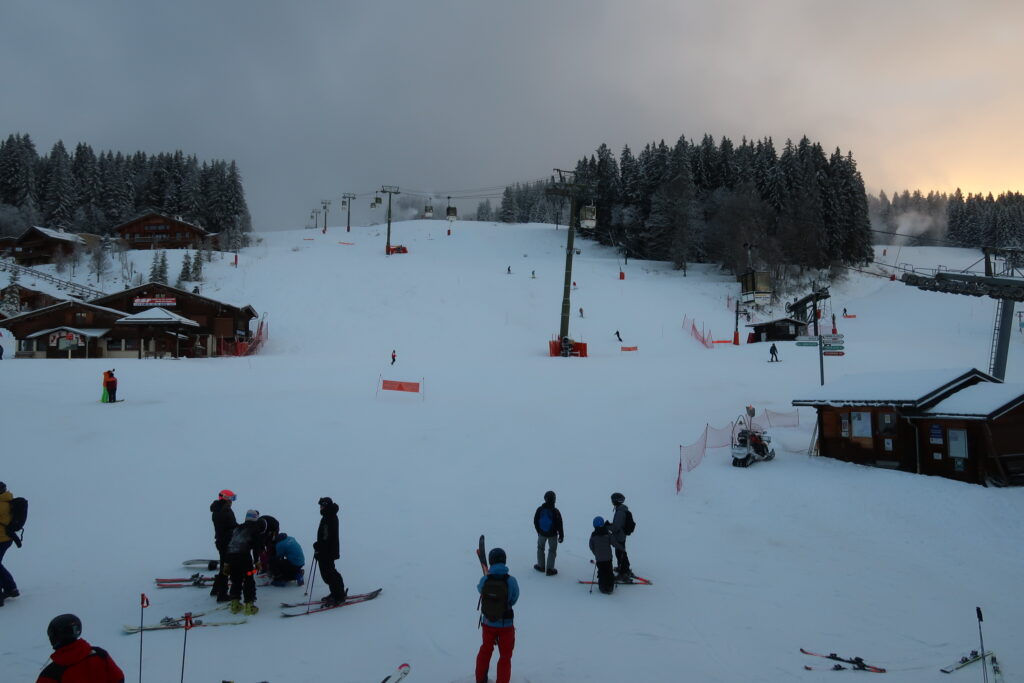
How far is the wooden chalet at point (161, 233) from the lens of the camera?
70.2 meters

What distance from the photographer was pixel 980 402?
14.0 metres

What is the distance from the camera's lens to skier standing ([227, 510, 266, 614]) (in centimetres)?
788

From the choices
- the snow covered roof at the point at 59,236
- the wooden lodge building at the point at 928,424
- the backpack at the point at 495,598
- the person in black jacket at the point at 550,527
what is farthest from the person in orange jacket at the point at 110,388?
the snow covered roof at the point at 59,236

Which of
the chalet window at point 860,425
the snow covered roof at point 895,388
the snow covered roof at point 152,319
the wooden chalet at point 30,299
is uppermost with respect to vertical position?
the wooden chalet at point 30,299

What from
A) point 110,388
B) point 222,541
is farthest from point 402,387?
point 222,541

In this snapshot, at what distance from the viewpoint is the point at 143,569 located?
9.32 metres

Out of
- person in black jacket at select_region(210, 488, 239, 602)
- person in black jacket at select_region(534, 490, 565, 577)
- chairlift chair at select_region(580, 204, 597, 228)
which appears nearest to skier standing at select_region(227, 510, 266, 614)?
person in black jacket at select_region(210, 488, 239, 602)

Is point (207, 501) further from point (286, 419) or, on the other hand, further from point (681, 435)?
point (681, 435)

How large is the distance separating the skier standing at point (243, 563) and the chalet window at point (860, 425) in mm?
14882

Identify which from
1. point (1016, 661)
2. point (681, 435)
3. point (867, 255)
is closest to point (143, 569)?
point (1016, 661)

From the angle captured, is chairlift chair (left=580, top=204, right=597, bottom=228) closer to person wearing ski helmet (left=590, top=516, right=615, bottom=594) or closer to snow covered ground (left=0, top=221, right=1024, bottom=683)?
snow covered ground (left=0, top=221, right=1024, bottom=683)

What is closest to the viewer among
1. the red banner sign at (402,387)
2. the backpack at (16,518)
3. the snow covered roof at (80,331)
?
the backpack at (16,518)

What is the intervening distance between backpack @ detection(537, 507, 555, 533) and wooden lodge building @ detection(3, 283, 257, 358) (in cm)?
3288

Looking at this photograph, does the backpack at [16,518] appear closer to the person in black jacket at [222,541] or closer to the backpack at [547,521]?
the person in black jacket at [222,541]
